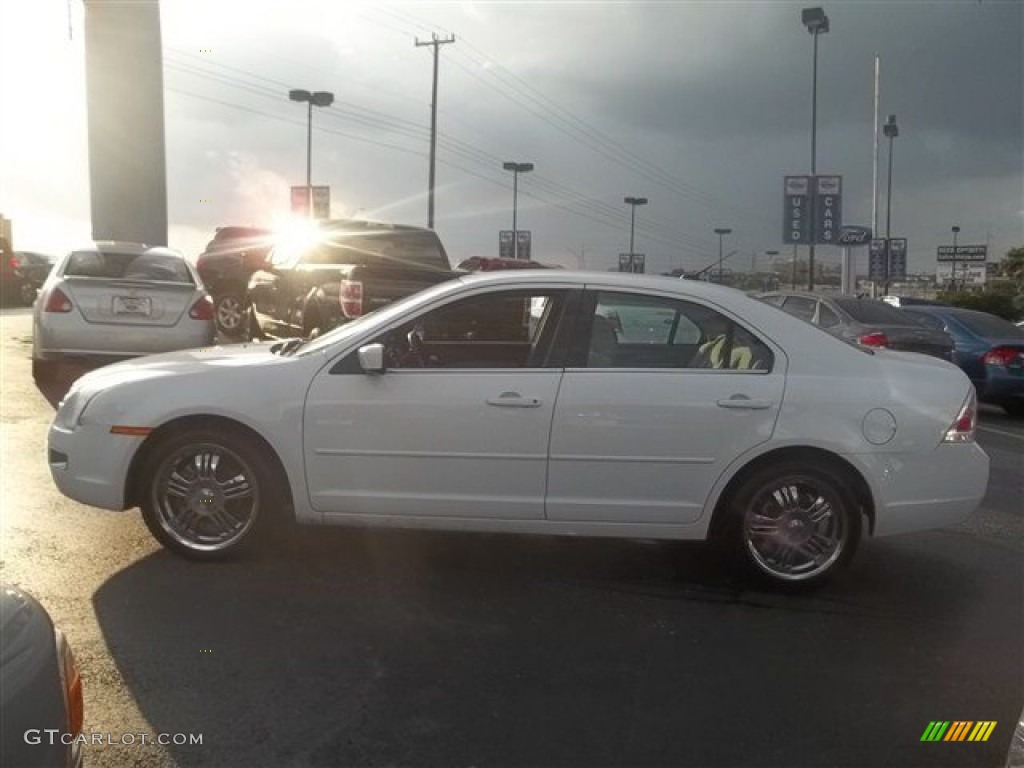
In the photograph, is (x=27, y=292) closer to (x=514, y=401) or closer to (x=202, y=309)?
(x=202, y=309)

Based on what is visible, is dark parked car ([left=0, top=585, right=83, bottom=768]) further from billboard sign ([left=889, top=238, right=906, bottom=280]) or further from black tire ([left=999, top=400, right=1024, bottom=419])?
billboard sign ([left=889, top=238, right=906, bottom=280])

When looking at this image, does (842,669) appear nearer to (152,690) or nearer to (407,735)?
(407,735)

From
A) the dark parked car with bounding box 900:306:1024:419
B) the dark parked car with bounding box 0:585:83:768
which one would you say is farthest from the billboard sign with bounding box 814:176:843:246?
the dark parked car with bounding box 0:585:83:768

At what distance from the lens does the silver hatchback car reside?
922cm

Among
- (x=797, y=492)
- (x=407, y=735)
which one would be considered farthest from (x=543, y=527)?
(x=407, y=735)

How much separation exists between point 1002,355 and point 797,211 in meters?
14.6

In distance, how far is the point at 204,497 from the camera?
16.0 ft

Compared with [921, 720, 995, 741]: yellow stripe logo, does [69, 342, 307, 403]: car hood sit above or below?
above

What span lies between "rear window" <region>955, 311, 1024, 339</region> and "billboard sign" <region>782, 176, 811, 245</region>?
12.4 meters

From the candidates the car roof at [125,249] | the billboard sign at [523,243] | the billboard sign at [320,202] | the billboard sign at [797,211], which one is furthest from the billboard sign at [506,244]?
the car roof at [125,249]

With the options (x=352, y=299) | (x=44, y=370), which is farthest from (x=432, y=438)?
(x=44, y=370)

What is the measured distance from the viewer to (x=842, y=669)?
13.1ft

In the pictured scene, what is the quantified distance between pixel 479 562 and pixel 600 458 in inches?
39.2

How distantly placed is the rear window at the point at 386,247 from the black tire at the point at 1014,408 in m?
7.97
